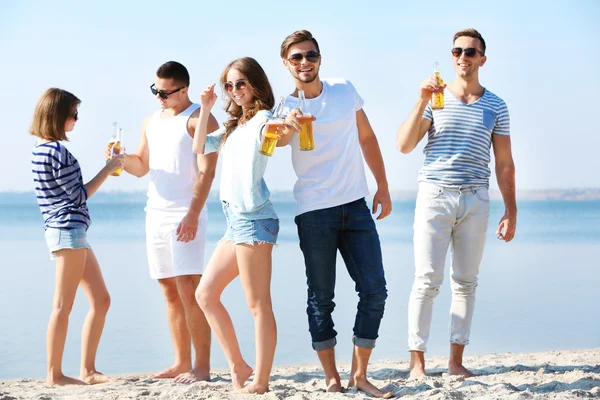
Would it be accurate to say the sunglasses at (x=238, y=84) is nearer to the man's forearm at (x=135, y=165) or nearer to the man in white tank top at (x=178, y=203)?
the man in white tank top at (x=178, y=203)

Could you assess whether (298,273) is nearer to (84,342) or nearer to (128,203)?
(84,342)

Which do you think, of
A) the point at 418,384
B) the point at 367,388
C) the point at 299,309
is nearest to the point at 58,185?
the point at 367,388

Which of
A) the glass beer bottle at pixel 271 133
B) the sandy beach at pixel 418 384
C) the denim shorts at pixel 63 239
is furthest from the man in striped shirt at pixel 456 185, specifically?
the denim shorts at pixel 63 239

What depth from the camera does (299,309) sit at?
7.13 metres

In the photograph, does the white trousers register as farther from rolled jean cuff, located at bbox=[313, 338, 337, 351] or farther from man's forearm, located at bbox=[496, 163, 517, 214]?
rolled jean cuff, located at bbox=[313, 338, 337, 351]

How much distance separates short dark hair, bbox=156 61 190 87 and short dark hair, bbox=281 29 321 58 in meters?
0.85

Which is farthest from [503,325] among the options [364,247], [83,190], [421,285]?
[83,190]

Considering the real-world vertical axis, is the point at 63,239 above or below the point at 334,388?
above

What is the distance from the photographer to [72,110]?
450cm

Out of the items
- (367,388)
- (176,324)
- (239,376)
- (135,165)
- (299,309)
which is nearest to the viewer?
(367,388)

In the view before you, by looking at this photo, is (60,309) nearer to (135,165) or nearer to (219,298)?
(135,165)

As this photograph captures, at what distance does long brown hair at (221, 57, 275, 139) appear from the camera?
3955 millimetres

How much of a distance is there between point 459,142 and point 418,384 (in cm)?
128

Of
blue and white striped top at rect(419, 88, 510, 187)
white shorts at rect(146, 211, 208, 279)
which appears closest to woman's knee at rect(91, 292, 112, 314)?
white shorts at rect(146, 211, 208, 279)
